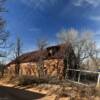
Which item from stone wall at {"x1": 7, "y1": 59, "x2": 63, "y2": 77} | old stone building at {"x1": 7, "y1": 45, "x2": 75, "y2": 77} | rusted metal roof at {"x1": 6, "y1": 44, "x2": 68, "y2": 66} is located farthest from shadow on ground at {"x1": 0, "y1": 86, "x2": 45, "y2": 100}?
rusted metal roof at {"x1": 6, "y1": 44, "x2": 68, "y2": 66}

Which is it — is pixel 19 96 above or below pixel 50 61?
below

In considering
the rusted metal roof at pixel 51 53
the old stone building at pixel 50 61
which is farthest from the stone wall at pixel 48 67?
the rusted metal roof at pixel 51 53

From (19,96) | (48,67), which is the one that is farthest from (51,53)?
(19,96)

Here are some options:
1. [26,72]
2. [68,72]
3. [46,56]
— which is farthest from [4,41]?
[26,72]

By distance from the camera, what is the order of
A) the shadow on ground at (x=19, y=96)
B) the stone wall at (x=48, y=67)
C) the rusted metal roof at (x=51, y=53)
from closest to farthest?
the shadow on ground at (x=19, y=96) → the stone wall at (x=48, y=67) → the rusted metal roof at (x=51, y=53)

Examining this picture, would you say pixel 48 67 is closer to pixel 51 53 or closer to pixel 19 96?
pixel 51 53

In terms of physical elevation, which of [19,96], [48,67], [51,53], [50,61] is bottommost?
[19,96]

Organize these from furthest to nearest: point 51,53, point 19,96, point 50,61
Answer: point 51,53, point 50,61, point 19,96

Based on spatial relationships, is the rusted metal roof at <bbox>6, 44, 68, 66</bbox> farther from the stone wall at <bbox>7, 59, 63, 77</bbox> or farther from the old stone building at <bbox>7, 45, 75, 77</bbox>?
the stone wall at <bbox>7, 59, 63, 77</bbox>

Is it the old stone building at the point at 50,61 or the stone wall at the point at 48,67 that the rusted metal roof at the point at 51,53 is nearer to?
the old stone building at the point at 50,61

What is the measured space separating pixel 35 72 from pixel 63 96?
23.9 meters

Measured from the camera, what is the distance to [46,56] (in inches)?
1563

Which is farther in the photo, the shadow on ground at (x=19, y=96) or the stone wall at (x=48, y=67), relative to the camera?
the stone wall at (x=48, y=67)

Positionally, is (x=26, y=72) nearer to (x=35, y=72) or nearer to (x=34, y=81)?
(x=35, y=72)
